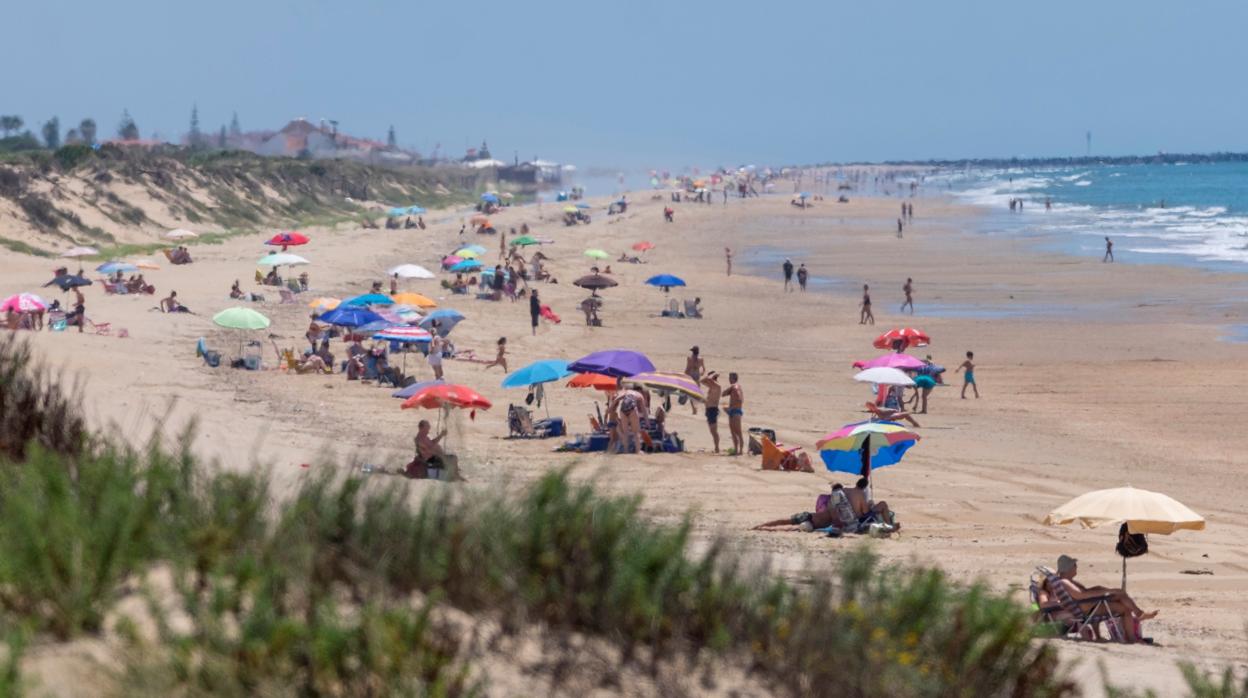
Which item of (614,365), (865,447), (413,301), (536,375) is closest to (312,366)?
(413,301)

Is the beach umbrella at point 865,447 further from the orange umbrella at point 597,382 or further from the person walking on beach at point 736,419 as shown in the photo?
the orange umbrella at point 597,382

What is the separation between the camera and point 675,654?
17.3 feet

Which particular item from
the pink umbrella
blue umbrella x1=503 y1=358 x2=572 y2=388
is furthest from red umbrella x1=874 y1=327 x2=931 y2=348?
blue umbrella x1=503 y1=358 x2=572 y2=388

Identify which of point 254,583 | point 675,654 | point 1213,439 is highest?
point 254,583

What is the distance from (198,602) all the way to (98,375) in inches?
503

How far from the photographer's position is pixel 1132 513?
9.98 m

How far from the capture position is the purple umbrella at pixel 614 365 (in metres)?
16.3

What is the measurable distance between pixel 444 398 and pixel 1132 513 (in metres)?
6.90

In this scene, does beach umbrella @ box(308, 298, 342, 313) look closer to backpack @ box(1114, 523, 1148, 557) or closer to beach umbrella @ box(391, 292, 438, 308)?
beach umbrella @ box(391, 292, 438, 308)

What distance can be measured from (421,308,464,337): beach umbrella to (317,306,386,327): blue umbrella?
141cm

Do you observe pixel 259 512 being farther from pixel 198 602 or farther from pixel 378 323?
pixel 378 323

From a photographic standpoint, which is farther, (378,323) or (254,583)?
(378,323)

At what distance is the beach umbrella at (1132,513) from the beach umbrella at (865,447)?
108 inches

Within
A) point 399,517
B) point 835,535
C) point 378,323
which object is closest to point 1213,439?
point 835,535
